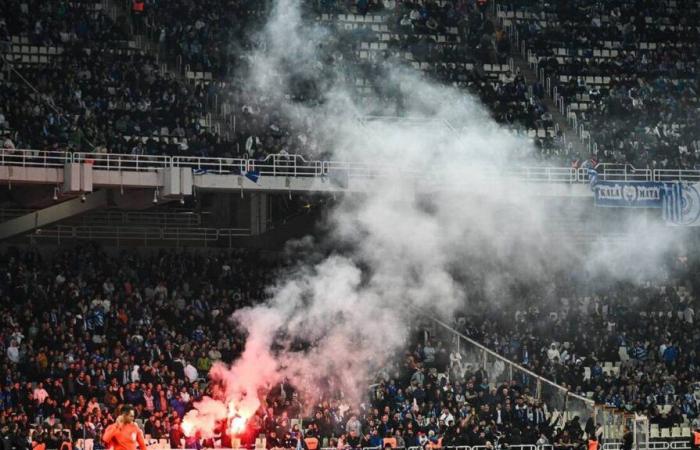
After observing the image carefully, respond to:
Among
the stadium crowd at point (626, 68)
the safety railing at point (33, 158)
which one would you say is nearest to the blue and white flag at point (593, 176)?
the stadium crowd at point (626, 68)

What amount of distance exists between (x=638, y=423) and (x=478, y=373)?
3.59 metres

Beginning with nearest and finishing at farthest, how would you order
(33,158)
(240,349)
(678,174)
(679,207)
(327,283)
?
(240,349) < (33,158) < (327,283) < (679,207) < (678,174)

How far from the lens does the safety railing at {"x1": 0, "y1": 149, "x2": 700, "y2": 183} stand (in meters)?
29.0

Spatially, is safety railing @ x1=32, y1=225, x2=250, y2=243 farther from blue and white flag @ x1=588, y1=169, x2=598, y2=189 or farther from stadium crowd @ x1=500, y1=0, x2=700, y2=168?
stadium crowd @ x1=500, y1=0, x2=700, y2=168

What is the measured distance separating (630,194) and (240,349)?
33.0 ft

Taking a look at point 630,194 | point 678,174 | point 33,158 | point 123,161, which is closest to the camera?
point 33,158

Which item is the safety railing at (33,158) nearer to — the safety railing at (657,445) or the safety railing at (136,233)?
the safety railing at (136,233)

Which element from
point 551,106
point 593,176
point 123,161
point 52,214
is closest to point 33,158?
point 52,214

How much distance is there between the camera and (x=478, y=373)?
28547 millimetres

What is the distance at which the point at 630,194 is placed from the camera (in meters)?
31.3

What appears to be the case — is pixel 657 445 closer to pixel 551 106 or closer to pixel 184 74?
pixel 551 106

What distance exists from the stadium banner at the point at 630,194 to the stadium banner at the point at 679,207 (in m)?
0.19

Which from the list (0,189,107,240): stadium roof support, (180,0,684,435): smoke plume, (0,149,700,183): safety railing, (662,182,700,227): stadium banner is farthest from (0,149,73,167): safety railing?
(662,182,700,227): stadium banner

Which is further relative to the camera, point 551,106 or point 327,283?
point 551,106
